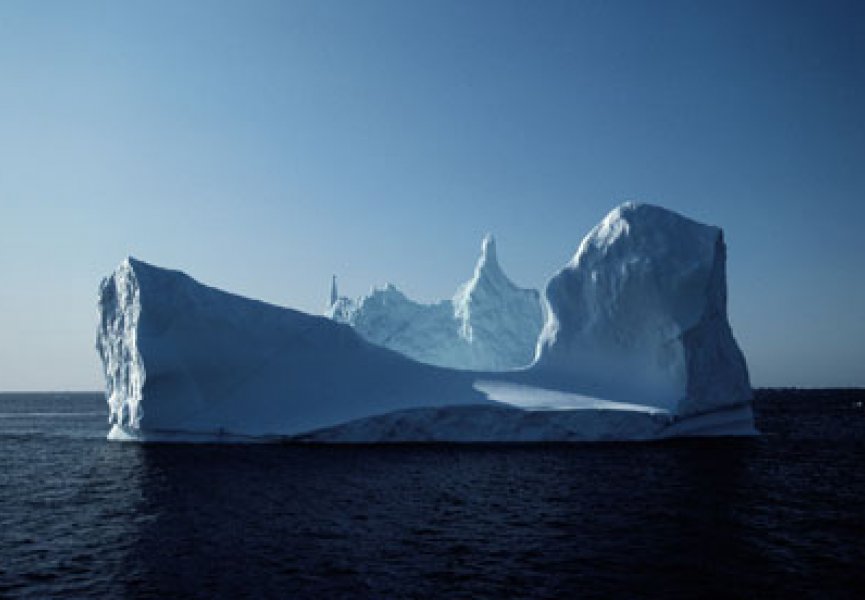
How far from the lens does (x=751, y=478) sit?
69.7 feet

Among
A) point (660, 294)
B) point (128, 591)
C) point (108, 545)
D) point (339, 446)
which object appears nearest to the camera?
point (128, 591)

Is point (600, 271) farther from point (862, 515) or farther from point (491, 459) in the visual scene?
point (862, 515)

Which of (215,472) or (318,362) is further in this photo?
(318,362)

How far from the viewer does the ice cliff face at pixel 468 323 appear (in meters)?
55.6

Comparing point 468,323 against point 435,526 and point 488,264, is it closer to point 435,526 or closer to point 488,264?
point 488,264

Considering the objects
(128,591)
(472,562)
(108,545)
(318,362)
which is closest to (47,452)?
(318,362)

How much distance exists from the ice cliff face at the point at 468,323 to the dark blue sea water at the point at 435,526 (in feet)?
94.9

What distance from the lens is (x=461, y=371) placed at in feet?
114

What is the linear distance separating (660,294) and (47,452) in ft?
110

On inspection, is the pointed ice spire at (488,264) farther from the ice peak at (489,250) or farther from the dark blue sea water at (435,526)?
the dark blue sea water at (435,526)

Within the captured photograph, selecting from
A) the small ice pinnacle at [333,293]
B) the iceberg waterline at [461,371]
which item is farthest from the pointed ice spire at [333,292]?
the iceberg waterline at [461,371]

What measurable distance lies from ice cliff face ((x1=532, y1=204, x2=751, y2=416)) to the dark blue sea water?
696 centimetres

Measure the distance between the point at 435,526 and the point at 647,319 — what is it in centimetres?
2272

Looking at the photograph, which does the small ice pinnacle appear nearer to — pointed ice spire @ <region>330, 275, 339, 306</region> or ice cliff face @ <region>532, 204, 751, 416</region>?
pointed ice spire @ <region>330, 275, 339, 306</region>
